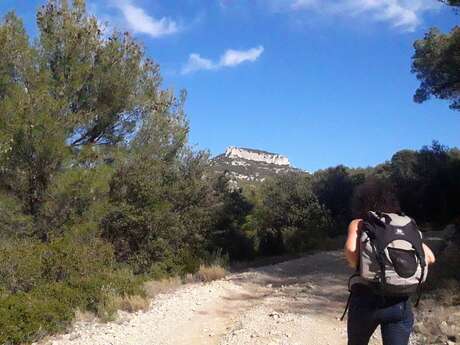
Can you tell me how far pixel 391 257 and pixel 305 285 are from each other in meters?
7.90

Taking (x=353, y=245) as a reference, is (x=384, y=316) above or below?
below

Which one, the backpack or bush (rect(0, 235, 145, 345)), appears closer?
the backpack

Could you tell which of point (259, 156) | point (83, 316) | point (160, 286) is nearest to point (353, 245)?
point (83, 316)

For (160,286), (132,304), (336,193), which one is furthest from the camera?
(336,193)

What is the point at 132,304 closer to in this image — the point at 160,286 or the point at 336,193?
the point at 160,286

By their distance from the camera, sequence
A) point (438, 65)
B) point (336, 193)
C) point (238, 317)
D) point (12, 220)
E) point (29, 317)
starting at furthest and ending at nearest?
point (336, 193) → point (438, 65) → point (12, 220) → point (238, 317) → point (29, 317)

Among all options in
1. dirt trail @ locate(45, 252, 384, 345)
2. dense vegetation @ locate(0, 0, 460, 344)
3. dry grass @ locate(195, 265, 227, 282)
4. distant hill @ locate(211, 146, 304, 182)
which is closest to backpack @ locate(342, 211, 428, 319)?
dirt trail @ locate(45, 252, 384, 345)

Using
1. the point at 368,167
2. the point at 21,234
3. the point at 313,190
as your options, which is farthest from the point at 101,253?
the point at 368,167

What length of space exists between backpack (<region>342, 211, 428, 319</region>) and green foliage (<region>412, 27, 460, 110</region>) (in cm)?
1104

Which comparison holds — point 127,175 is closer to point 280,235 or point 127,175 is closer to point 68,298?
point 68,298

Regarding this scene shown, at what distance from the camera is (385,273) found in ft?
10.2

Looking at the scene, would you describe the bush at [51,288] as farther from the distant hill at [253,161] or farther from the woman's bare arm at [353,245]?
the distant hill at [253,161]

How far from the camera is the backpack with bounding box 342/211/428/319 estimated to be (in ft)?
10.2

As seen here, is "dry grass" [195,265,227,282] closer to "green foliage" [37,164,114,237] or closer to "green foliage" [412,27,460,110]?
"green foliage" [37,164,114,237]
